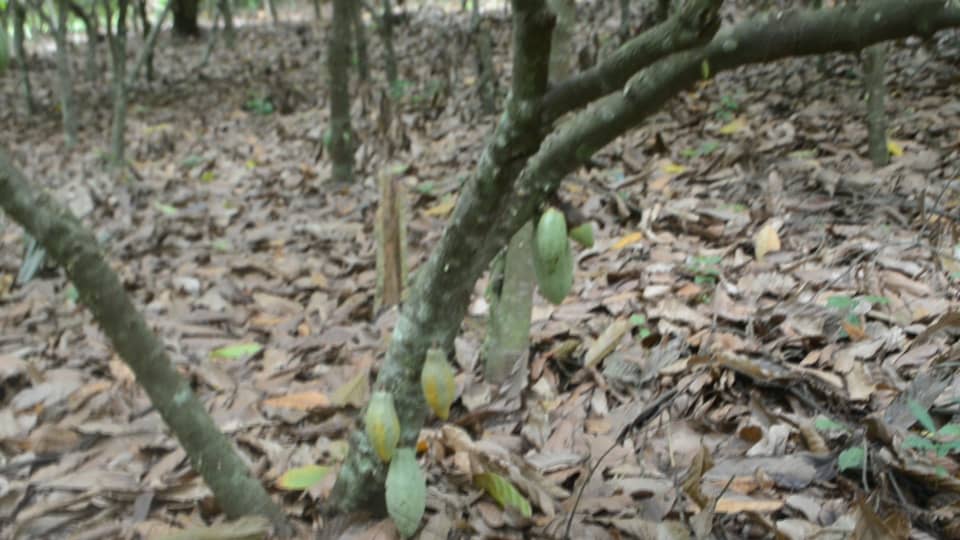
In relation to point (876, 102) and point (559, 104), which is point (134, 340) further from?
point (876, 102)

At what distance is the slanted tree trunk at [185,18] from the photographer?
1065 centimetres

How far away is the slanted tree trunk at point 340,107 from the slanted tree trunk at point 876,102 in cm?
246

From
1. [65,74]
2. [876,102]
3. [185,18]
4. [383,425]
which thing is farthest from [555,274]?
[185,18]

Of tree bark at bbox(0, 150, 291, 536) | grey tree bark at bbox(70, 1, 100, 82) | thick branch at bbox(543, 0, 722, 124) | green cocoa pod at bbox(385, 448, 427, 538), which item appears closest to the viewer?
thick branch at bbox(543, 0, 722, 124)

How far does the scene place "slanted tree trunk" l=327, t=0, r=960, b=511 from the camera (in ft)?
3.35

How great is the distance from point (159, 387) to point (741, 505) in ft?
3.64

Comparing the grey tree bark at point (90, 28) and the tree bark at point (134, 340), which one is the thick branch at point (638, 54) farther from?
the grey tree bark at point (90, 28)

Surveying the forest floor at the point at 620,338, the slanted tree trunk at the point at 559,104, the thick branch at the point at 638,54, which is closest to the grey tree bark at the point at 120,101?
the forest floor at the point at 620,338

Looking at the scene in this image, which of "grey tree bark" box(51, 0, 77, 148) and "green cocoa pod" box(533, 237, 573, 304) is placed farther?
"grey tree bark" box(51, 0, 77, 148)

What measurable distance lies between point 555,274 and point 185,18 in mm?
10692

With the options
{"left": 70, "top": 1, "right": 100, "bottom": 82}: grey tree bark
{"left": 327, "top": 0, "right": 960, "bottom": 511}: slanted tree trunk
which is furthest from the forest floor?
{"left": 70, "top": 1, "right": 100, "bottom": 82}: grey tree bark

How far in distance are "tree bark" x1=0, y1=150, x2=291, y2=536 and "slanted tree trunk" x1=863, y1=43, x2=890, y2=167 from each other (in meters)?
2.78

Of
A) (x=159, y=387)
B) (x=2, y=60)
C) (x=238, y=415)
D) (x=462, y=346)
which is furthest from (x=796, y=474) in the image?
(x=2, y=60)

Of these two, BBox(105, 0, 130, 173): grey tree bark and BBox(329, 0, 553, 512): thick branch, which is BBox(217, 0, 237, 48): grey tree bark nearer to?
BBox(105, 0, 130, 173): grey tree bark
